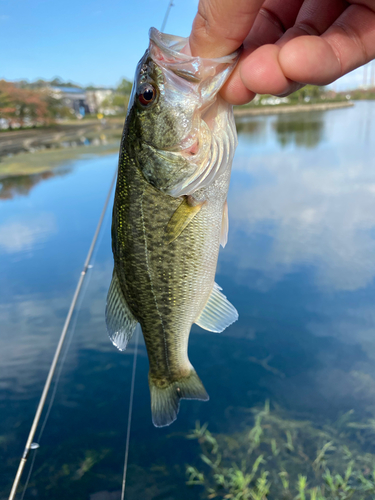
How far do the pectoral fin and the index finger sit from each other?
1.61ft

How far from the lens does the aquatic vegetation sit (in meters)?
2.59

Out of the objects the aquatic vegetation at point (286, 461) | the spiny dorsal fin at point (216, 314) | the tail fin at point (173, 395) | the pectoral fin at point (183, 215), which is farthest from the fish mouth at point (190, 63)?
the aquatic vegetation at point (286, 461)

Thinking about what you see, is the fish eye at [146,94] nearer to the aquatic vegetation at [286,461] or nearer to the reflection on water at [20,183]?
the aquatic vegetation at [286,461]

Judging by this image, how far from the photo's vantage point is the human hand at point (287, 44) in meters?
0.81

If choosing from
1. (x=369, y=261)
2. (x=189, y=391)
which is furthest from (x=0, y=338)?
(x=369, y=261)

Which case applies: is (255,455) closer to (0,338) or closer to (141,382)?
(141,382)

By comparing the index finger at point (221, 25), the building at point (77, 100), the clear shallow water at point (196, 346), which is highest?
the building at point (77, 100)

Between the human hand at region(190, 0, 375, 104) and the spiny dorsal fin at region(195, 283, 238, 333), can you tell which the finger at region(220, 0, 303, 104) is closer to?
the human hand at region(190, 0, 375, 104)

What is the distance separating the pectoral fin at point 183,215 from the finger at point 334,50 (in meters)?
0.54

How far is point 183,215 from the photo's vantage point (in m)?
1.25

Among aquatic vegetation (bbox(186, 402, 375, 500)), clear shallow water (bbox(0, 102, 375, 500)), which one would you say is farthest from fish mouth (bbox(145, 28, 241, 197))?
clear shallow water (bbox(0, 102, 375, 500))

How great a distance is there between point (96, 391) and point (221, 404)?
133cm

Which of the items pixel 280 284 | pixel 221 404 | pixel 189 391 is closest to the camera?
pixel 189 391

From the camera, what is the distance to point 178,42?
1134 millimetres
